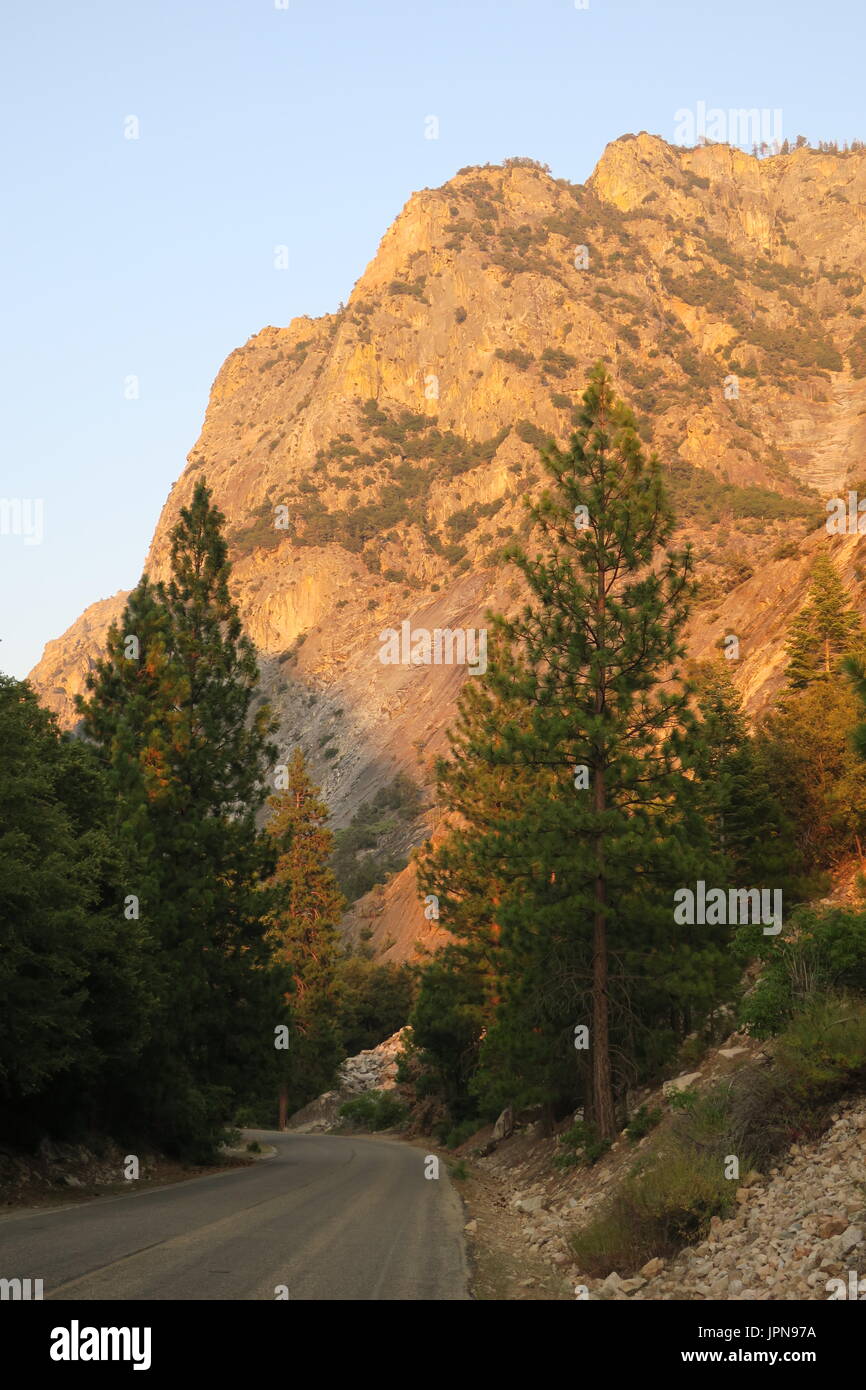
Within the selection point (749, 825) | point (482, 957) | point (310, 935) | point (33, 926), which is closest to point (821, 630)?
point (749, 825)

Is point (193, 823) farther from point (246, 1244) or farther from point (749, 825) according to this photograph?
point (749, 825)

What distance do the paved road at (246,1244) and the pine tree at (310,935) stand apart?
36346mm

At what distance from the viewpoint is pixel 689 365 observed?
154250 mm

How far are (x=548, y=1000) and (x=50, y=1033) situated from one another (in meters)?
9.54

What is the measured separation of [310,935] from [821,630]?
3231 centimetres

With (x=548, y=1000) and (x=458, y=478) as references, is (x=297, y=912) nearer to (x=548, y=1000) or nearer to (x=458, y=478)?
(x=548, y=1000)

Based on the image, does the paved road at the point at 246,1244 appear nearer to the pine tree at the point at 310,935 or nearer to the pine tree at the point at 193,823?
the pine tree at the point at 193,823

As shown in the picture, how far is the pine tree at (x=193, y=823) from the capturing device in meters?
24.7

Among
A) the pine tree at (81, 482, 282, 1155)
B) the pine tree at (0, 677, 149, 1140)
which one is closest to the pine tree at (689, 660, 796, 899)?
the pine tree at (81, 482, 282, 1155)

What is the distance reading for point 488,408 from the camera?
15462cm

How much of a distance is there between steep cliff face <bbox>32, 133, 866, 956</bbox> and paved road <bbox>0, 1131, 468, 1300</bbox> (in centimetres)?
8941

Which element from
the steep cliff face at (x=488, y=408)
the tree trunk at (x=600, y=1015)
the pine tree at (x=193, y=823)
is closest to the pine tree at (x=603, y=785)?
the tree trunk at (x=600, y=1015)

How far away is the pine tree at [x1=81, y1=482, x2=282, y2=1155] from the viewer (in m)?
24.7
